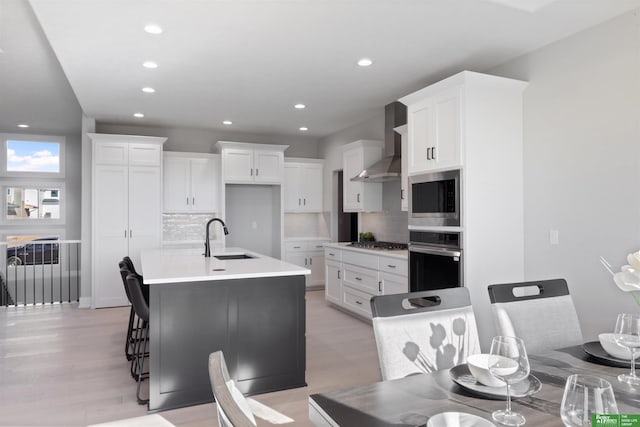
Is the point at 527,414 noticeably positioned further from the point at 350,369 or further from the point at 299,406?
the point at 350,369

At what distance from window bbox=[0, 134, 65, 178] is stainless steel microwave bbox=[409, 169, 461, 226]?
739 cm

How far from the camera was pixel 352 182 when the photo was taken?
6105 mm

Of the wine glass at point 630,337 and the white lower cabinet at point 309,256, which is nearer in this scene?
the wine glass at point 630,337

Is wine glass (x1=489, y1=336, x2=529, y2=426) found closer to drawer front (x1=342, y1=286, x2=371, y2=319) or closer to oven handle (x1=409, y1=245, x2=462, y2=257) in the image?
oven handle (x1=409, y1=245, x2=462, y2=257)

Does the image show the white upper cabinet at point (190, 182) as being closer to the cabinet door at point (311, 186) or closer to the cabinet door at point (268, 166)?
the cabinet door at point (268, 166)

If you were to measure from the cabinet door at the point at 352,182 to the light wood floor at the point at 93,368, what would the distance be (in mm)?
1583

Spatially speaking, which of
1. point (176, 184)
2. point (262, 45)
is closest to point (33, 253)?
point (176, 184)

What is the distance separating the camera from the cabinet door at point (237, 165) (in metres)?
6.56

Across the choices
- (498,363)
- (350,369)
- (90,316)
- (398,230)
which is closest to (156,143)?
(90,316)

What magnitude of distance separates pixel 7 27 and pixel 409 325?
3.87 m

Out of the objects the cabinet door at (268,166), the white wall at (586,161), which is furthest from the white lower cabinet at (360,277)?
the cabinet door at (268,166)

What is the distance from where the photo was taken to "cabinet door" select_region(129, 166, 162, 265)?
605 centimetres

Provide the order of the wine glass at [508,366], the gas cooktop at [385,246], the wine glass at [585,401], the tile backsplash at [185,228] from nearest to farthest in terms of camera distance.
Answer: the wine glass at [585,401] → the wine glass at [508,366] → the gas cooktop at [385,246] → the tile backsplash at [185,228]

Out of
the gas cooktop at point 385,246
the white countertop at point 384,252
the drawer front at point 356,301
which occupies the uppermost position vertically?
the gas cooktop at point 385,246
